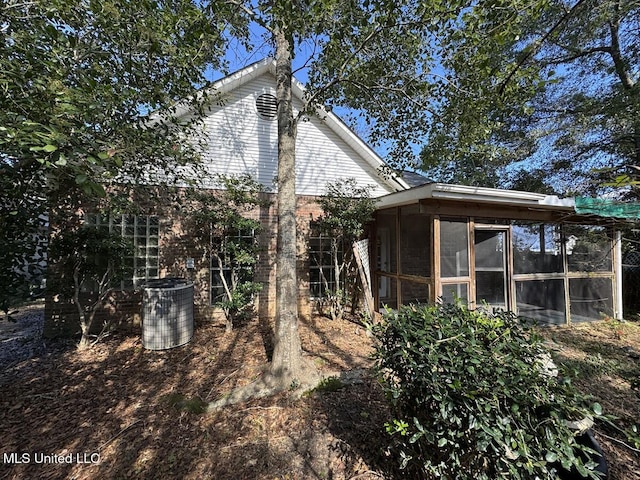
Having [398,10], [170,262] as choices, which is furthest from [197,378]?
[398,10]

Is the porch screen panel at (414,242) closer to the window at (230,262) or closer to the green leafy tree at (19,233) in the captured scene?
the window at (230,262)

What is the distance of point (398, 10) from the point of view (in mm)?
3486

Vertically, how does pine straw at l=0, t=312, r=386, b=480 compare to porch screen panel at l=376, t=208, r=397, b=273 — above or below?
below

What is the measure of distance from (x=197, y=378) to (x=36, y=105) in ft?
11.6

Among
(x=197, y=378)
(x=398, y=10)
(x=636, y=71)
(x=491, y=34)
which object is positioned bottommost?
(x=197, y=378)

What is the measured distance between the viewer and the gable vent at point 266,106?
23.0 feet

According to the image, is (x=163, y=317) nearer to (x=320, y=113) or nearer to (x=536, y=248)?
(x=320, y=113)

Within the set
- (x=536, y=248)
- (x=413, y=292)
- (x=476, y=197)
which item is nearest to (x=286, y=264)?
(x=413, y=292)

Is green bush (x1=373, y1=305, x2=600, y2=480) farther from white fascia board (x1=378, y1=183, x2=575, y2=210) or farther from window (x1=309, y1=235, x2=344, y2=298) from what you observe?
window (x1=309, y1=235, x2=344, y2=298)

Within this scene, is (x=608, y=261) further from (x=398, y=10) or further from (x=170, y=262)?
(x=170, y=262)

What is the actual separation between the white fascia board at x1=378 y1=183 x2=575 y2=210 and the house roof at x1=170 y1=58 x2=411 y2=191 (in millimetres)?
996

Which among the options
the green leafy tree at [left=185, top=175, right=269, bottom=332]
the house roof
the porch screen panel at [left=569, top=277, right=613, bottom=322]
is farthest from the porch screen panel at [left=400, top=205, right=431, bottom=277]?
the porch screen panel at [left=569, top=277, right=613, bottom=322]

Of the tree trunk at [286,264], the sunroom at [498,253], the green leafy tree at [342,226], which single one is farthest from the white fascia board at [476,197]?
the tree trunk at [286,264]

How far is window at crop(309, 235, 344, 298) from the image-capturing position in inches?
287
